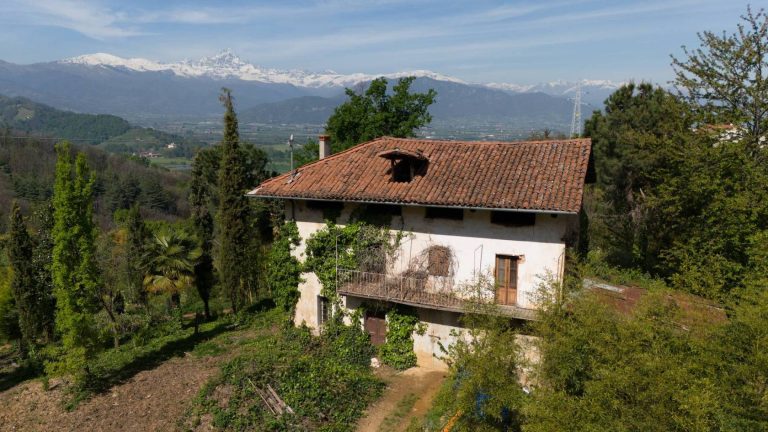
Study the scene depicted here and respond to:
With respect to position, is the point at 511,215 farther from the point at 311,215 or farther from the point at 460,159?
the point at 311,215

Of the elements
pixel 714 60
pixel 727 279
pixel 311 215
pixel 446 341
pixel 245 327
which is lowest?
pixel 245 327

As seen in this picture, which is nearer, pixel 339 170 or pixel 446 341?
pixel 446 341

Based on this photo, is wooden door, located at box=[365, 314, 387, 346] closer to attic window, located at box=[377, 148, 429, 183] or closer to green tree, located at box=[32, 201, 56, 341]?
attic window, located at box=[377, 148, 429, 183]

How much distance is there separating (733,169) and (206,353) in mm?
25093

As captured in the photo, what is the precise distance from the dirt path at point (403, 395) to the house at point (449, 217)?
80 centimetres

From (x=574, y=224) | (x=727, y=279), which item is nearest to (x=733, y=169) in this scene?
(x=727, y=279)

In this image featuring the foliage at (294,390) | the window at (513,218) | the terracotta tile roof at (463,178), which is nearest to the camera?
the foliage at (294,390)

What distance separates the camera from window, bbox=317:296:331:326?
20688mm

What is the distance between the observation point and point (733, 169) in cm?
2178

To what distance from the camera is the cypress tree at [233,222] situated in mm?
28312

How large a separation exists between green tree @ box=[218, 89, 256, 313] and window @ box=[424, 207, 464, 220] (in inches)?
570

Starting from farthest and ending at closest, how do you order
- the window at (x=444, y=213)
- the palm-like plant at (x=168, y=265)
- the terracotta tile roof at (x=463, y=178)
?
the palm-like plant at (x=168, y=265), the window at (x=444, y=213), the terracotta tile roof at (x=463, y=178)

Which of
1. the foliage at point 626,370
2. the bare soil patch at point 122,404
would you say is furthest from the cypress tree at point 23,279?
the foliage at point 626,370

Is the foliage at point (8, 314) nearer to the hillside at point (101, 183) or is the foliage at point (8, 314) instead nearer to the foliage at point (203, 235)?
the foliage at point (203, 235)
